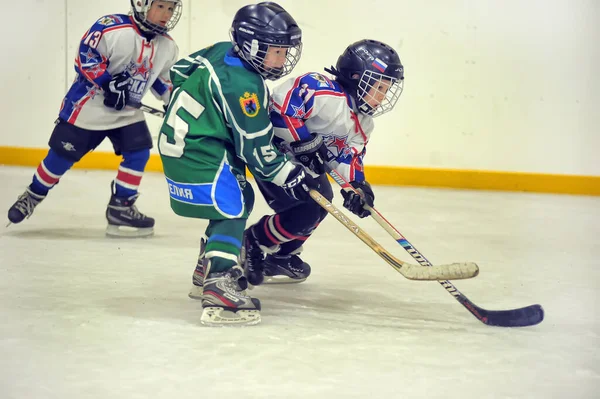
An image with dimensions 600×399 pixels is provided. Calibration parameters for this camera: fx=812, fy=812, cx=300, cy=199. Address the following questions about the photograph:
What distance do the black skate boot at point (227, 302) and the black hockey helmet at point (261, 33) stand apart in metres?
0.63

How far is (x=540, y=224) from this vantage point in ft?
14.5

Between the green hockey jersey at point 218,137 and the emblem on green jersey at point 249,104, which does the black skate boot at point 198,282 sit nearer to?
the green hockey jersey at point 218,137

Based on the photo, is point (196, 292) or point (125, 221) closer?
point (196, 292)

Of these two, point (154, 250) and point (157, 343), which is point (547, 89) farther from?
point (157, 343)

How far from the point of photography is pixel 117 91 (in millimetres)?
3547

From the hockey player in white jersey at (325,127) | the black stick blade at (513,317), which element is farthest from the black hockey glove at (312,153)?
the black stick blade at (513,317)

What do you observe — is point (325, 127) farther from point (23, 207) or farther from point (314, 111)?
point (23, 207)

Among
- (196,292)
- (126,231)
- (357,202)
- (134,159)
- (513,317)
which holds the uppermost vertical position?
(357,202)

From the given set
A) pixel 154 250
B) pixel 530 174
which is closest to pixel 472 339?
pixel 154 250

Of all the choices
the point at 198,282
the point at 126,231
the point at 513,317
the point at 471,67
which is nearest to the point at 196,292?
the point at 198,282

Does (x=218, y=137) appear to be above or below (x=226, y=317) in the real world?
above

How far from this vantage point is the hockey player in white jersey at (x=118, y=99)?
353 centimetres

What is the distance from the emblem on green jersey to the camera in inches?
92.2

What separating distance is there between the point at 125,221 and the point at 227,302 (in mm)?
1510
